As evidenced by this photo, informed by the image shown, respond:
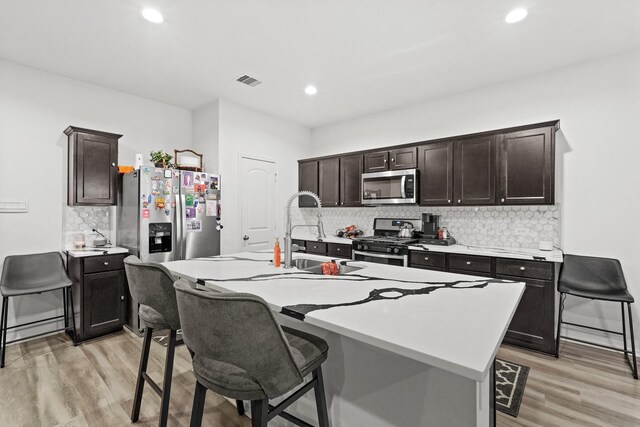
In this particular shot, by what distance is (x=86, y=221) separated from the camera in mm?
3592

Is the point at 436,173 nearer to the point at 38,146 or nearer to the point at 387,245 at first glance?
the point at 387,245

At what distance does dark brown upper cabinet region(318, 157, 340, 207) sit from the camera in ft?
15.7

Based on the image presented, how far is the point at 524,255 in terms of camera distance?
298cm

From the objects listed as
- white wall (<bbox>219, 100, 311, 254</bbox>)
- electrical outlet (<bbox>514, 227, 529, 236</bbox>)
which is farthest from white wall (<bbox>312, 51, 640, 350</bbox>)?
white wall (<bbox>219, 100, 311, 254</bbox>)

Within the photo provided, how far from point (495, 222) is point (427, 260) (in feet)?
3.12

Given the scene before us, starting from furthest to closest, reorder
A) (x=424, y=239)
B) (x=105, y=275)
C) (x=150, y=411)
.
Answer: (x=424, y=239), (x=105, y=275), (x=150, y=411)

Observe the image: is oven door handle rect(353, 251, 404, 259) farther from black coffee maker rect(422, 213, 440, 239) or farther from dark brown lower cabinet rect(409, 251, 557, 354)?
dark brown lower cabinet rect(409, 251, 557, 354)

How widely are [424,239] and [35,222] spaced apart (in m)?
4.35

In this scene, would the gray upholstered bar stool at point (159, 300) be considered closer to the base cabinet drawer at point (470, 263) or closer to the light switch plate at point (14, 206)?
the light switch plate at point (14, 206)

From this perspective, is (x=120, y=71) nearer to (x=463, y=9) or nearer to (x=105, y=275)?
(x=105, y=275)

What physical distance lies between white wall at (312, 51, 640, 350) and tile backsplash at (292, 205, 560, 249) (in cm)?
15

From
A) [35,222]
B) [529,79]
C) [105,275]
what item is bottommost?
[105,275]

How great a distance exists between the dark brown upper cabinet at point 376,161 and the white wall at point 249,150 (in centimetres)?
138

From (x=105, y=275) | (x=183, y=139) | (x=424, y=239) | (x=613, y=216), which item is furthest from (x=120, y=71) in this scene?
(x=613, y=216)
